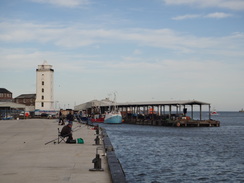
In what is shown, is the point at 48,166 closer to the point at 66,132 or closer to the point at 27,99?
the point at 66,132

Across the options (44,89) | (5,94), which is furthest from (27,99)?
(44,89)

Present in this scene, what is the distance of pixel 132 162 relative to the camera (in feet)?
91.1

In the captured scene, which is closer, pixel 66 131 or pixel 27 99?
pixel 66 131

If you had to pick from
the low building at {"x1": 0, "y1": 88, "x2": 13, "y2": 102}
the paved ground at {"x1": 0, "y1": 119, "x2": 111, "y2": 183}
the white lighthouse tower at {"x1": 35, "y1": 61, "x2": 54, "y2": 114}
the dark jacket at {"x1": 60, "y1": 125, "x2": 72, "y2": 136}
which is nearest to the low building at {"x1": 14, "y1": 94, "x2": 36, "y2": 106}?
the low building at {"x1": 0, "y1": 88, "x2": 13, "y2": 102}

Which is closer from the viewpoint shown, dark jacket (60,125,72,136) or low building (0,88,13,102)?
dark jacket (60,125,72,136)

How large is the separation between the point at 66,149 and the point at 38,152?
2.03m

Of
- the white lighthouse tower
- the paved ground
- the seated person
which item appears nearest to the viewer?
the paved ground

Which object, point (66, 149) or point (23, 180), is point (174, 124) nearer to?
point (66, 149)

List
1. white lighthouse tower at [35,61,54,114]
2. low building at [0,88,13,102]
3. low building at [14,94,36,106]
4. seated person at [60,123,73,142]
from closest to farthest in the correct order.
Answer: seated person at [60,123,73,142], white lighthouse tower at [35,61,54,114], low building at [0,88,13,102], low building at [14,94,36,106]

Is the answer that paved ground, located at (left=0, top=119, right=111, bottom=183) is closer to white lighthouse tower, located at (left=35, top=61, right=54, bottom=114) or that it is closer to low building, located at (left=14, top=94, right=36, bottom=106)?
white lighthouse tower, located at (left=35, top=61, right=54, bottom=114)

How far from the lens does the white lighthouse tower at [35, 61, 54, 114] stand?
421 ft

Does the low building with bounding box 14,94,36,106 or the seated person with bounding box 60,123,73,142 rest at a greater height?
the low building with bounding box 14,94,36,106

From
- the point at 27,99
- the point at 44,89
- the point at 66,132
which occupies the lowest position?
the point at 66,132

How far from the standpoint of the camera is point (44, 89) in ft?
421
